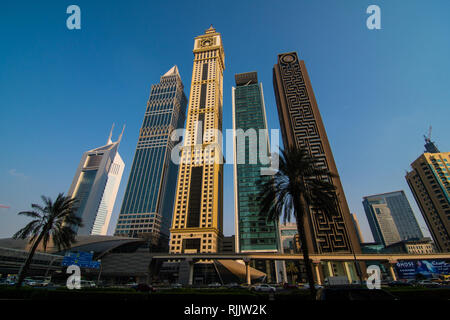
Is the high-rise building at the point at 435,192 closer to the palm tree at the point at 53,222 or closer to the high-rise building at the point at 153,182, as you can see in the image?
the palm tree at the point at 53,222

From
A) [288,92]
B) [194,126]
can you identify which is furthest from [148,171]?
[288,92]

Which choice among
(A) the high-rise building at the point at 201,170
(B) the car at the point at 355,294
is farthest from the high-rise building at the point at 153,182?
(B) the car at the point at 355,294

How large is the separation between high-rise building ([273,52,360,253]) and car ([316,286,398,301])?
5292cm

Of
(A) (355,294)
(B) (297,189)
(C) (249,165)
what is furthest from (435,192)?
(A) (355,294)

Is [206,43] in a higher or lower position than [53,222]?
higher

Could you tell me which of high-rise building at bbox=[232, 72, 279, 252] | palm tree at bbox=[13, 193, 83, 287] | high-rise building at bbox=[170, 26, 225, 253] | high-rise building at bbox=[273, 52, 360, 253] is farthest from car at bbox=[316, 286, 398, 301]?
high-rise building at bbox=[170, 26, 225, 253]

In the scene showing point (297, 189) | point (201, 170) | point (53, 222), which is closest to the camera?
point (297, 189)

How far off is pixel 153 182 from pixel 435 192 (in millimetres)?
171348

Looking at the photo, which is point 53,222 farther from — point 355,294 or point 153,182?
point 153,182

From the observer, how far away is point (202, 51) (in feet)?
557

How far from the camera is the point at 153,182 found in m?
161

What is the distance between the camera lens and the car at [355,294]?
9.78m
